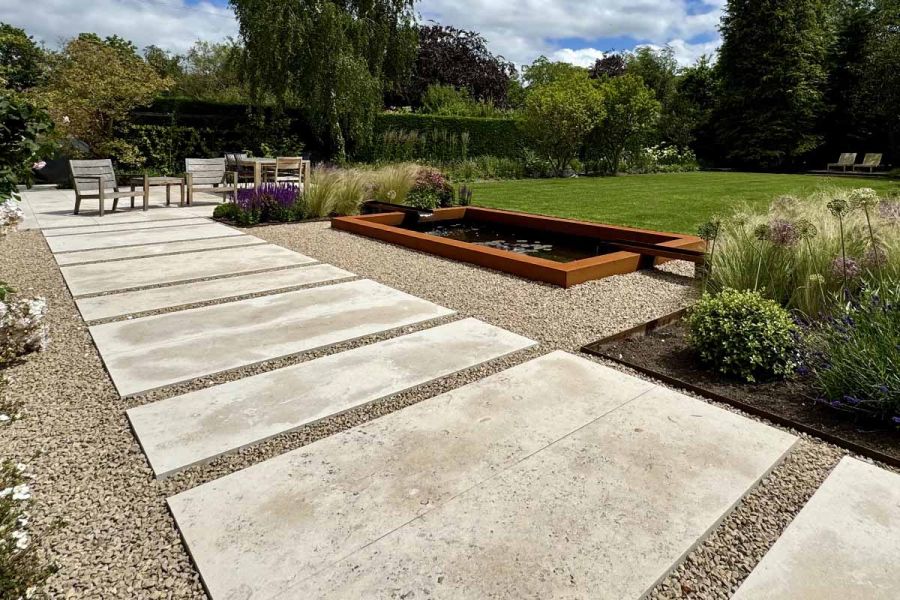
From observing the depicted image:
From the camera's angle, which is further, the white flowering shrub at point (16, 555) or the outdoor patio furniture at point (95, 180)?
the outdoor patio furniture at point (95, 180)

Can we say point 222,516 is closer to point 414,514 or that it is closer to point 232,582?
point 232,582

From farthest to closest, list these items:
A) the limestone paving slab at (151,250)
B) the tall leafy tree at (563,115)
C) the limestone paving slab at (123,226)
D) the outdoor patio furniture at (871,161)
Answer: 1. the outdoor patio furniture at (871,161)
2. the tall leafy tree at (563,115)
3. the limestone paving slab at (123,226)
4. the limestone paving slab at (151,250)

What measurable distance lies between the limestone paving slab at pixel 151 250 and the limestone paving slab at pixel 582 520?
15.7 feet

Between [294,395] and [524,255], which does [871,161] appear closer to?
[524,255]

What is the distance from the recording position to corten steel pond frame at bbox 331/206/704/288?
4566mm

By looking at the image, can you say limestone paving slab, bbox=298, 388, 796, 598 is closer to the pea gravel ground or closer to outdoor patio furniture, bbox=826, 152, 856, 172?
the pea gravel ground

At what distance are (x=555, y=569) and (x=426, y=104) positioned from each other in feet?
72.6

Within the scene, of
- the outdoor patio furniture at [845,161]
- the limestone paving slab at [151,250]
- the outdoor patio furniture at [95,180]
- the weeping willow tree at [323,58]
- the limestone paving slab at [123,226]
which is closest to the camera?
the limestone paving slab at [151,250]

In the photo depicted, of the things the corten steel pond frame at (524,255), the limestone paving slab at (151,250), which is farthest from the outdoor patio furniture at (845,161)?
the limestone paving slab at (151,250)

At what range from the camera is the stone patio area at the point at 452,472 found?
1475 mm

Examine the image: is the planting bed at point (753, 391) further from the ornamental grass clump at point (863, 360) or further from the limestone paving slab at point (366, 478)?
the limestone paving slab at point (366, 478)

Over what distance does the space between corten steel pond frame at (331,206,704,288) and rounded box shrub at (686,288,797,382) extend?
1.59 metres

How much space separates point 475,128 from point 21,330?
16432 millimetres

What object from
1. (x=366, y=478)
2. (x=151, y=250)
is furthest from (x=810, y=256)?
(x=151, y=250)
